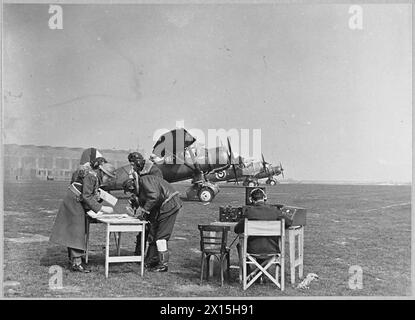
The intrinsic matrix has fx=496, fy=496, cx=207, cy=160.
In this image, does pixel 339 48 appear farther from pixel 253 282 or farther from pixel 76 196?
pixel 76 196

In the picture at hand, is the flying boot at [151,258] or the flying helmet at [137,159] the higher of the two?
the flying helmet at [137,159]

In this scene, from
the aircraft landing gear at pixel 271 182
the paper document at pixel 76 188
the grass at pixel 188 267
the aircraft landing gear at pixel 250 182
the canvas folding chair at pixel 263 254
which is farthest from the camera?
the aircraft landing gear at pixel 271 182

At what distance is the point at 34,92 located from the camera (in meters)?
8.63

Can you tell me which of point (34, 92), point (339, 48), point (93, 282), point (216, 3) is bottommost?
point (93, 282)

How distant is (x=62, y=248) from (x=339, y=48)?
5.88 metres

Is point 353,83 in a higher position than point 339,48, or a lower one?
lower

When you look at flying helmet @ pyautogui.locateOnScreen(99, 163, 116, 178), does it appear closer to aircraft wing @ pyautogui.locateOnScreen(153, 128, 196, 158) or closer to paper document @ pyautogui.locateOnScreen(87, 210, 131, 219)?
paper document @ pyautogui.locateOnScreen(87, 210, 131, 219)

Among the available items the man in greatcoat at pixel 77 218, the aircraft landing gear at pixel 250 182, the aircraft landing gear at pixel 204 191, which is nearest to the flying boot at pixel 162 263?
the man in greatcoat at pixel 77 218

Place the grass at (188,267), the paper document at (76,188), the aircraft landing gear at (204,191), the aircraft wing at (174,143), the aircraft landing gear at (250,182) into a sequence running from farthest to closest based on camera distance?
the aircraft landing gear at (250,182)
the aircraft wing at (174,143)
the aircraft landing gear at (204,191)
the paper document at (76,188)
the grass at (188,267)

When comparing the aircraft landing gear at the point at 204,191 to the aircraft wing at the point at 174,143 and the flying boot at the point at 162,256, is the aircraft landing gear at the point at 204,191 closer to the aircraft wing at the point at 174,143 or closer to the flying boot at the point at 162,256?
the aircraft wing at the point at 174,143

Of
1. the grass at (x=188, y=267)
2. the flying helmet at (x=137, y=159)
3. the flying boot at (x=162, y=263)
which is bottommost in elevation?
the grass at (x=188, y=267)

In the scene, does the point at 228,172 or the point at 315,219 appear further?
the point at 228,172

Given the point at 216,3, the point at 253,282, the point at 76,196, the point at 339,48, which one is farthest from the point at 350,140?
the point at 76,196

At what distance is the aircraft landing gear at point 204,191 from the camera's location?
18.6m
